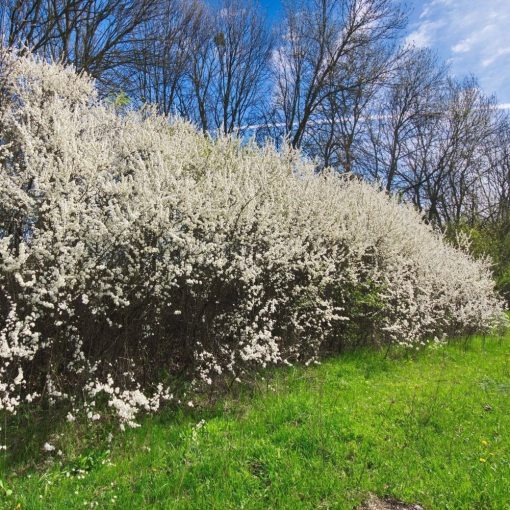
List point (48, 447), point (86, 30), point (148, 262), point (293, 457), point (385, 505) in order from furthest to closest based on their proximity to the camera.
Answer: point (86, 30) → point (148, 262) → point (293, 457) → point (48, 447) → point (385, 505)

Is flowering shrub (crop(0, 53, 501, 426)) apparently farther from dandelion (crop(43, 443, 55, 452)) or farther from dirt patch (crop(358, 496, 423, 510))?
dirt patch (crop(358, 496, 423, 510))

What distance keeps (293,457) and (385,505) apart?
2.54 ft

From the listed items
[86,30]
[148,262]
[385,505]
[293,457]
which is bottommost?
[385,505]

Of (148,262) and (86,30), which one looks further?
(86,30)

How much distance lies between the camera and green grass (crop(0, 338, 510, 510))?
10.3ft

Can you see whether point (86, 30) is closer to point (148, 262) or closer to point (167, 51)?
point (167, 51)

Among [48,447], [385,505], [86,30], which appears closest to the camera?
[385,505]

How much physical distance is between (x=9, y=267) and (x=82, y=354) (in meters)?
0.98

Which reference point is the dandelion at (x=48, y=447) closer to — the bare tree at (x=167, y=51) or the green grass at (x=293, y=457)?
the green grass at (x=293, y=457)

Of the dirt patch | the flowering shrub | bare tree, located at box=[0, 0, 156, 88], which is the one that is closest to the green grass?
the dirt patch

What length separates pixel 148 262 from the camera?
14.9 feet

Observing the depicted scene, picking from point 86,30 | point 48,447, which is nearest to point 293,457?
point 48,447

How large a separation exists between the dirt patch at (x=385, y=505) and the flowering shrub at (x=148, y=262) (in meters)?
1.82

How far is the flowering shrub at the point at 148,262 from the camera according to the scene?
399 cm
